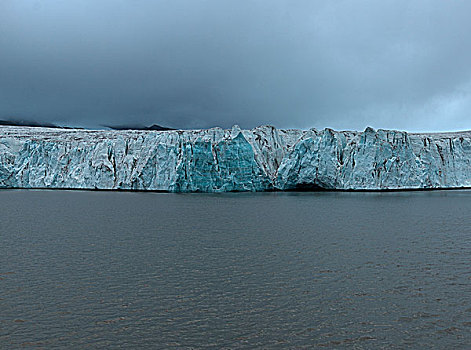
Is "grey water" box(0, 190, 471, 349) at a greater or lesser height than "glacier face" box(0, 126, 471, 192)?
lesser

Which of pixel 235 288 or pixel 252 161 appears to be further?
pixel 252 161

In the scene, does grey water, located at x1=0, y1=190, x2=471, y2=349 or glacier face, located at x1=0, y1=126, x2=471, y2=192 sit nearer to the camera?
grey water, located at x1=0, y1=190, x2=471, y2=349

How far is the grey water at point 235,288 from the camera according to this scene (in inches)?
289

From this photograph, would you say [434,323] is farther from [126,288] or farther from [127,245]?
[127,245]

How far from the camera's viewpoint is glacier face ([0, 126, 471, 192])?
44844 mm

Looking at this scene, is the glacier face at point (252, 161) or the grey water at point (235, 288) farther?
the glacier face at point (252, 161)

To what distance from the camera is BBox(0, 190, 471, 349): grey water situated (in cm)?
734

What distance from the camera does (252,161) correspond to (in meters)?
46.2

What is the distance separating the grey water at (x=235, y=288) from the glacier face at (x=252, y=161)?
25807mm

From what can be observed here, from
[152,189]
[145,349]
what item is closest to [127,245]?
[145,349]

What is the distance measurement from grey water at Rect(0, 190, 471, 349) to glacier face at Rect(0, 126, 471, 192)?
84.7 ft

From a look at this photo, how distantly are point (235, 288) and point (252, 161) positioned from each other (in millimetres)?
36432

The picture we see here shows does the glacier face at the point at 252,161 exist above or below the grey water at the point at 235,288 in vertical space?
above

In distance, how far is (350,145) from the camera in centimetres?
4662
